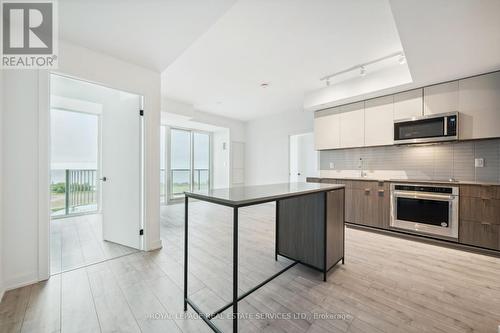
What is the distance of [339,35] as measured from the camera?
92.7 inches

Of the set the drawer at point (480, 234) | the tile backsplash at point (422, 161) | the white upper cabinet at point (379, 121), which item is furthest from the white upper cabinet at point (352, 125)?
the drawer at point (480, 234)

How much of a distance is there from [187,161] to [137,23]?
5.16 meters

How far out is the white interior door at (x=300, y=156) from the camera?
593 cm

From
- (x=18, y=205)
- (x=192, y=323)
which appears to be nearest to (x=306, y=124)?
(x=192, y=323)

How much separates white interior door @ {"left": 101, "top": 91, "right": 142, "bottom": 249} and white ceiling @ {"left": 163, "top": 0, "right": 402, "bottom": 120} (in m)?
1.10

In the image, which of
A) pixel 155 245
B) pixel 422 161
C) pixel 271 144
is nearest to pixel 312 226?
pixel 155 245

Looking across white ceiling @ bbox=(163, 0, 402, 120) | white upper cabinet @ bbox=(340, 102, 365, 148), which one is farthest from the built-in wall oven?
white ceiling @ bbox=(163, 0, 402, 120)

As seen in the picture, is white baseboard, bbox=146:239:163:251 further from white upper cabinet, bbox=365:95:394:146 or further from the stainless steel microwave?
the stainless steel microwave

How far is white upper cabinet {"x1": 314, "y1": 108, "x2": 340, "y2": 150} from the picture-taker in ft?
13.7

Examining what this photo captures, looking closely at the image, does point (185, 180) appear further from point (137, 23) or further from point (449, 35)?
point (449, 35)

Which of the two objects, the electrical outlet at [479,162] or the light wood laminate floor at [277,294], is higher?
the electrical outlet at [479,162]

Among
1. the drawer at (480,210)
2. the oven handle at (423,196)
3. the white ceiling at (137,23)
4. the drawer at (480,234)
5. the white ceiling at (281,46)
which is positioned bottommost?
the drawer at (480,234)

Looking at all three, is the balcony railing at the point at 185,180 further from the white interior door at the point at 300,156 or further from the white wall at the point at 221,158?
the white interior door at the point at 300,156

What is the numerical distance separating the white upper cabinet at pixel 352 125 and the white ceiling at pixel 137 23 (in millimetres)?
3124
